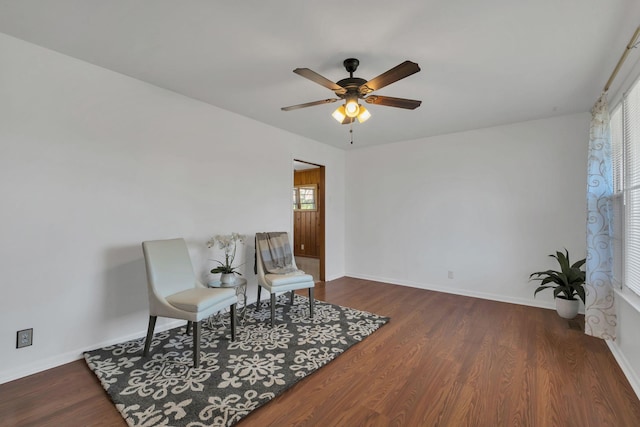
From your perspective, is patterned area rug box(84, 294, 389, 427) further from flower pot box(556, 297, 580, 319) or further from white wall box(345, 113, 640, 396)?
flower pot box(556, 297, 580, 319)

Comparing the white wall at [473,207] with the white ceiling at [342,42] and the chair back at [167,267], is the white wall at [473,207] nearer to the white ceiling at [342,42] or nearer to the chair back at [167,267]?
the white ceiling at [342,42]

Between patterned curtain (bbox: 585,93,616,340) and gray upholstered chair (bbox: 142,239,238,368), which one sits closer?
gray upholstered chair (bbox: 142,239,238,368)

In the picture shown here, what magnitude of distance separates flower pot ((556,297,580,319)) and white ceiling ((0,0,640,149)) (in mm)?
2228

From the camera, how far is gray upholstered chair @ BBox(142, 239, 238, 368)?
2.26m

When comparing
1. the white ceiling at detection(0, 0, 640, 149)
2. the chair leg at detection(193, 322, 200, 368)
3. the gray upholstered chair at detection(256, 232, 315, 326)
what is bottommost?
the chair leg at detection(193, 322, 200, 368)

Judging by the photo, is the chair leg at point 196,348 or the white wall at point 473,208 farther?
the white wall at point 473,208

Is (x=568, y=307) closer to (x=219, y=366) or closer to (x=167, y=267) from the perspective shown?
(x=219, y=366)

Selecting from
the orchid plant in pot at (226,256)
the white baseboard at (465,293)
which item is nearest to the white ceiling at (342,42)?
the orchid plant in pot at (226,256)

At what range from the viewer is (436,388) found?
6.62 feet

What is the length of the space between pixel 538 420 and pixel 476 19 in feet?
8.29

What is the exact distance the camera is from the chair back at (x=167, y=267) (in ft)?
8.02

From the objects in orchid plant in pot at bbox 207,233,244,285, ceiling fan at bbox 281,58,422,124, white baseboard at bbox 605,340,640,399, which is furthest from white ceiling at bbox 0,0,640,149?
white baseboard at bbox 605,340,640,399

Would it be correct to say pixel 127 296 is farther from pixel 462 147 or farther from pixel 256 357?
pixel 462 147

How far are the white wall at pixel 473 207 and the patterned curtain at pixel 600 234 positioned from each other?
1.06m
